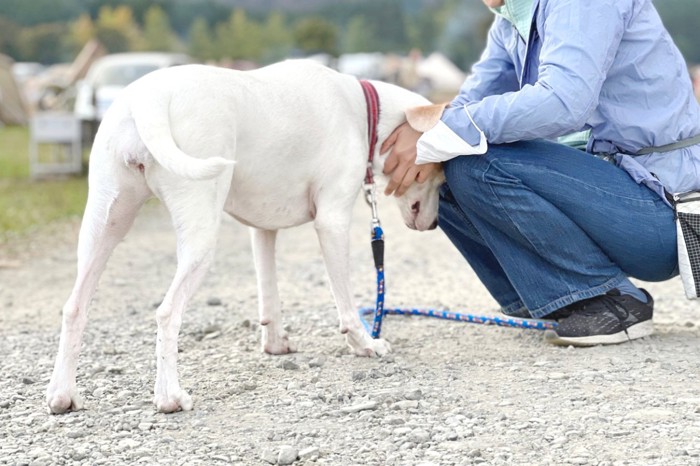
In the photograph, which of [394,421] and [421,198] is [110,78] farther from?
[394,421]

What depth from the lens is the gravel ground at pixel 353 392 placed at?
9.59 ft

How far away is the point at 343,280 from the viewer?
12.8ft

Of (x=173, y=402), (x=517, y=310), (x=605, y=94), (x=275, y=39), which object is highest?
(x=605, y=94)

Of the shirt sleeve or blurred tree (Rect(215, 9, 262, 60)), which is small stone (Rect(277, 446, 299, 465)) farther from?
blurred tree (Rect(215, 9, 262, 60))

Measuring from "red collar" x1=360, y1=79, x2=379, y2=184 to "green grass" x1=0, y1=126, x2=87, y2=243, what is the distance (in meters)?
4.78

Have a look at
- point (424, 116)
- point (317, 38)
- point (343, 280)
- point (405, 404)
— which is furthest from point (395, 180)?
point (317, 38)

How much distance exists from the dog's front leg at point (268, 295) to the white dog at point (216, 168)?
2 centimetres

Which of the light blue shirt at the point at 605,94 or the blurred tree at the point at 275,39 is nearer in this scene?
the light blue shirt at the point at 605,94

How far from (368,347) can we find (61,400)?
1.19 meters

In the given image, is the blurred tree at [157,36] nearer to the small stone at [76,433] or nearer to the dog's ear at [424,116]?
the dog's ear at [424,116]

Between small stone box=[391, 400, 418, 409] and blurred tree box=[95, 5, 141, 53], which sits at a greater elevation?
small stone box=[391, 400, 418, 409]

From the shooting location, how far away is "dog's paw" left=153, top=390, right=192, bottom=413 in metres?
3.29

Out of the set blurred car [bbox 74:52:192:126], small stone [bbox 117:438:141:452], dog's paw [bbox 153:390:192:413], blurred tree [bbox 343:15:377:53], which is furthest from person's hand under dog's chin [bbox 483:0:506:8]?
blurred tree [bbox 343:15:377:53]

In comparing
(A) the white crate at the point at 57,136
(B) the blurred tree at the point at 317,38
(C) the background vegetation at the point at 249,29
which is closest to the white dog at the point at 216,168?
(A) the white crate at the point at 57,136
